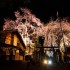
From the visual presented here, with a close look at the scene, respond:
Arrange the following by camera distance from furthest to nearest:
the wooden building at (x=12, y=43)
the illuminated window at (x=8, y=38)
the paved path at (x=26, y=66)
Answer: the illuminated window at (x=8, y=38) < the wooden building at (x=12, y=43) < the paved path at (x=26, y=66)

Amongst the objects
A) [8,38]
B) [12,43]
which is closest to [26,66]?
[8,38]

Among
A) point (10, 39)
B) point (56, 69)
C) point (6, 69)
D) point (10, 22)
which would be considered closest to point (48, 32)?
point (10, 22)

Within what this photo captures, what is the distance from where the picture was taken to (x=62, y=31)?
3033 cm

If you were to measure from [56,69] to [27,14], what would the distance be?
2019cm

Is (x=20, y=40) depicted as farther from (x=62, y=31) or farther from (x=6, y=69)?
(x=6, y=69)

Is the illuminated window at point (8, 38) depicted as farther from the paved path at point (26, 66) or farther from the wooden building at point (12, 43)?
the paved path at point (26, 66)

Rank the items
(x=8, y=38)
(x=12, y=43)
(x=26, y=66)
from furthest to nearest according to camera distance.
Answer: (x=12, y=43), (x=8, y=38), (x=26, y=66)

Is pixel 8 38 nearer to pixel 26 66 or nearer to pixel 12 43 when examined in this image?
pixel 12 43

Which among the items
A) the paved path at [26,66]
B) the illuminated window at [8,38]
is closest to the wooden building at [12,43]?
the illuminated window at [8,38]

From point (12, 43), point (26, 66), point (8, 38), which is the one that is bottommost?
point (26, 66)

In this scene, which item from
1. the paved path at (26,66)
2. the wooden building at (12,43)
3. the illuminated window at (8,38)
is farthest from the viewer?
the illuminated window at (8,38)

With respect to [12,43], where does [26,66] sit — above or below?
below

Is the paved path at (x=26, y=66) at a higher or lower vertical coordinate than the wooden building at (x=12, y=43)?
lower

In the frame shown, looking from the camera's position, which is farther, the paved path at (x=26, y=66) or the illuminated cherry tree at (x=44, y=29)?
the illuminated cherry tree at (x=44, y=29)
